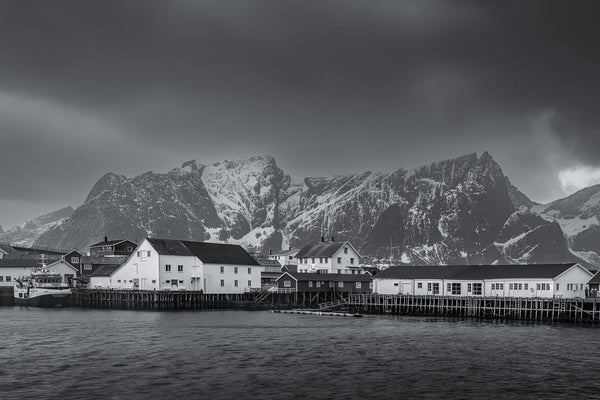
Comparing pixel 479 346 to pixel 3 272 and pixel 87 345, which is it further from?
pixel 3 272

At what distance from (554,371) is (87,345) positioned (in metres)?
37.5

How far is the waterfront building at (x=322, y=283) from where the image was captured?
11856 cm

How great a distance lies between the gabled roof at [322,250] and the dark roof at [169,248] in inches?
1396

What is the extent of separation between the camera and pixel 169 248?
115m

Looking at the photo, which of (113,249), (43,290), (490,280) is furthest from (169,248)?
(490,280)

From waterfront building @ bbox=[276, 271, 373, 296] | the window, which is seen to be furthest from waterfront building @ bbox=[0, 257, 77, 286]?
the window

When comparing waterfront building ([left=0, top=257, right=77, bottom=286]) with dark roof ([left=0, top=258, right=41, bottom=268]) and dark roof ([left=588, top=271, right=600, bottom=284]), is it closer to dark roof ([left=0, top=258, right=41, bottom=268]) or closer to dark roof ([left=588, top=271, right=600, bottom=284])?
dark roof ([left=0, top=258, right=41, bottom=268])

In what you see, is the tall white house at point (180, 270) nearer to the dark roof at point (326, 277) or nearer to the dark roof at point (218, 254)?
the dark roof at point (218, 254)

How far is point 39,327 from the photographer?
74.9 meters

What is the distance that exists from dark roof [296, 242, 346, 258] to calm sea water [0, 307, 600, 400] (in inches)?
2373

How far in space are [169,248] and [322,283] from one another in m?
27.3

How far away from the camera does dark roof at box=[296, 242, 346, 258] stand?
14238cm

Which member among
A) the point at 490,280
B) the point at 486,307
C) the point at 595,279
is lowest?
the point at 486,307

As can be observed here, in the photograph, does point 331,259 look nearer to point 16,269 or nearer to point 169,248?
point 169,248
